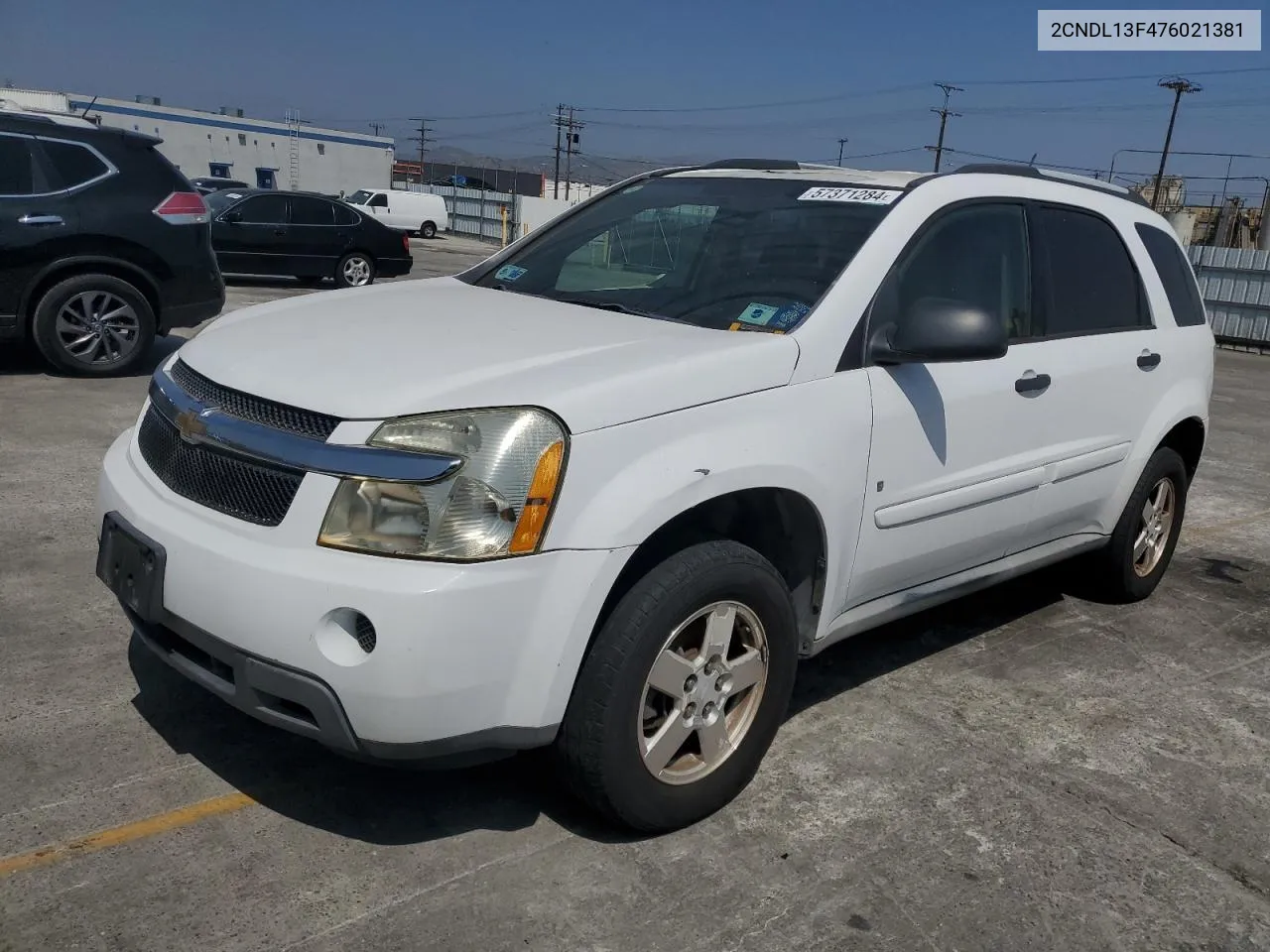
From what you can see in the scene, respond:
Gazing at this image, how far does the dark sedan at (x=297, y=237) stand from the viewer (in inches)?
625

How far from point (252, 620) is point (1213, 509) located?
6.54 metres

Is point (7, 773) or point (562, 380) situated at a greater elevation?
point (562, 380)

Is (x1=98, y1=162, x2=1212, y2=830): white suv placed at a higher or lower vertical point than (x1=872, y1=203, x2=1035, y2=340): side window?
lower

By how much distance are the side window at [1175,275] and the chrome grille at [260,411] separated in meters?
3.64

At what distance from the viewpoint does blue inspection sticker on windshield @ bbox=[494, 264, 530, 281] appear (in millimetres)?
4094

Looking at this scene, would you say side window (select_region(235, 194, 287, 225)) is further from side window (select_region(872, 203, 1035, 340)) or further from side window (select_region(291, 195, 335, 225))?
side window (select_region(872, 203, 1035, 340))

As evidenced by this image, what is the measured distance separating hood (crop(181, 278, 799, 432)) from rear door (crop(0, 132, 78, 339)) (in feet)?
16.2

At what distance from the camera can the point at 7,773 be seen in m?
3.03

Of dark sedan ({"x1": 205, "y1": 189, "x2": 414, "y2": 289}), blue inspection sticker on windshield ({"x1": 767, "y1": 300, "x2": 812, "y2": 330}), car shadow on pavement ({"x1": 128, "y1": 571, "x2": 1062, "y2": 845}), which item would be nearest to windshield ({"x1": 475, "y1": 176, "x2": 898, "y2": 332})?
blue inspection sticker on windshield ({"x1": 767, "y1": 300, "x2": 812, "y2": 330})

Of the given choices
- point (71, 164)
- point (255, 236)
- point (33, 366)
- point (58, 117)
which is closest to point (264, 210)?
point (255, 236)

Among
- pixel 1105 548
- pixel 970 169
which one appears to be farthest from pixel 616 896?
pixel 1105 548

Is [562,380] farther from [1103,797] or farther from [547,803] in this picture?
[1103,797]

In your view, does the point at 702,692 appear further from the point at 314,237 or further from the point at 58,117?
the point at 314,237

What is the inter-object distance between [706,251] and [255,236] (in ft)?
44.9
